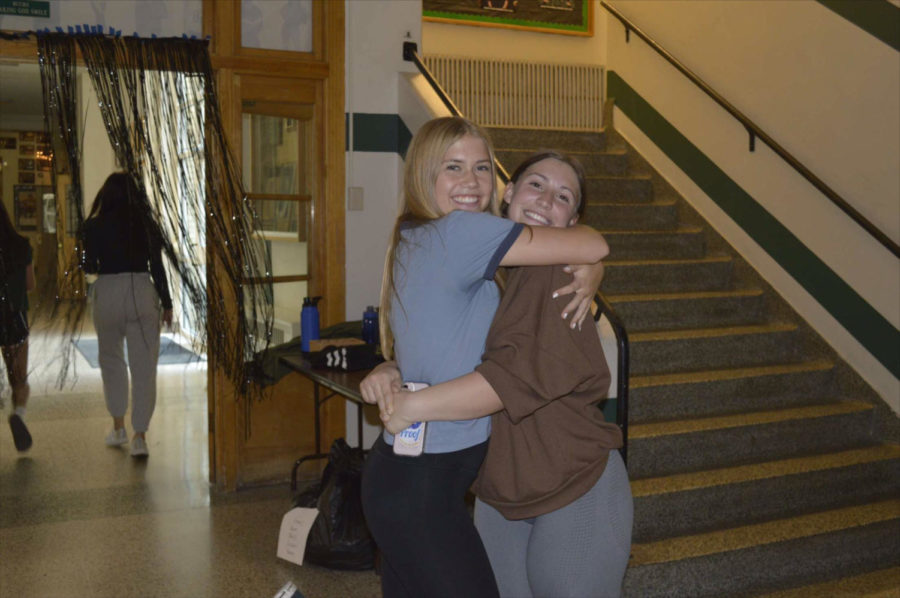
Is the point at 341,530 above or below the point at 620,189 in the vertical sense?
below

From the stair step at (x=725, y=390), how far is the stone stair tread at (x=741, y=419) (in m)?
0.06

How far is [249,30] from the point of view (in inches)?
163

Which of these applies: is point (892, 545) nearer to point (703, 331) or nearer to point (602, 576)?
point (703, 331)

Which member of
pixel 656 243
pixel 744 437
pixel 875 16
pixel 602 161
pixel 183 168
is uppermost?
pixel 875 16

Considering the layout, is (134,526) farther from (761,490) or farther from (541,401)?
(541,401)

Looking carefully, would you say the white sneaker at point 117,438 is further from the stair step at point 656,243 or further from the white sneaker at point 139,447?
the stair step at point 656,243

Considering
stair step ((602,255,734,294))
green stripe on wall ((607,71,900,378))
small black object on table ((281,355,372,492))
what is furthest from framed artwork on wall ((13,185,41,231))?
stair step ((602,255,734,294))

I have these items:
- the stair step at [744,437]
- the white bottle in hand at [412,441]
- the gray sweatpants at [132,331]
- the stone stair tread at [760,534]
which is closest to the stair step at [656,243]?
the stair step at [744,437]

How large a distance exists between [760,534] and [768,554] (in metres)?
0.10

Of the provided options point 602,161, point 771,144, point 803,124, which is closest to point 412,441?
point 771,144

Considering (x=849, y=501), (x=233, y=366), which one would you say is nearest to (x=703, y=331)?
(x=849, y=501)

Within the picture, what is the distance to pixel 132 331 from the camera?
4941 millimetres

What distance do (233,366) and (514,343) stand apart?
2.86 m

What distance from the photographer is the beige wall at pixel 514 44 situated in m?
6.38
